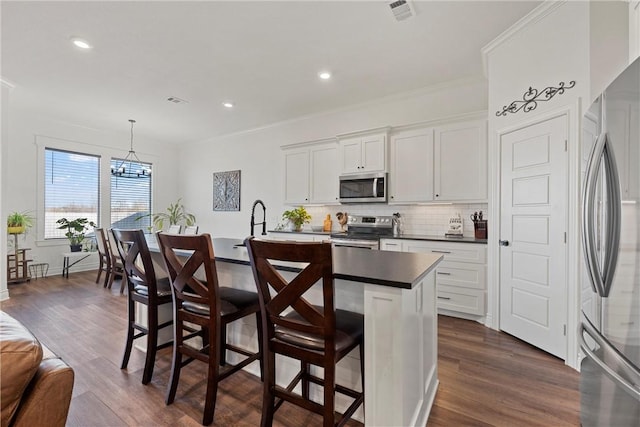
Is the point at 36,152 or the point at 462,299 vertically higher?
the point at 36,152

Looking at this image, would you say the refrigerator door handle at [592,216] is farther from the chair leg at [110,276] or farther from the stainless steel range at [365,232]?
the chair leg at [110,276]

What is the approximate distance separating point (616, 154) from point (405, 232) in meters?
3.18

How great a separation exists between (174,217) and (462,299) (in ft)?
20.4

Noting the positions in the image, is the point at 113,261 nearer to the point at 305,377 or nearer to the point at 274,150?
the point at 274,150

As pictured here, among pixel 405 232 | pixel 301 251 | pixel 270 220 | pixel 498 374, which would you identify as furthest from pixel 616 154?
pixel 270 220

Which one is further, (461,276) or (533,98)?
(461,276)

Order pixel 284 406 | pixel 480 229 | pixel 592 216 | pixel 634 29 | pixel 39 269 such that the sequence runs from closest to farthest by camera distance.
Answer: pixel 592 216 → pixel 284 406 → pixel 634 29 → pixel 480 229 → pixel 39 269

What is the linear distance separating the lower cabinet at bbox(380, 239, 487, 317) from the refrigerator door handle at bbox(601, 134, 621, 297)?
2059mm

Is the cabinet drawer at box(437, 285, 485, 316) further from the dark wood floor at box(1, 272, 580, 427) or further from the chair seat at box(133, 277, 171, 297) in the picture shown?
the chair seat at box(133, 277, 171, 297)

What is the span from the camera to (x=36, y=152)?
5.21 m

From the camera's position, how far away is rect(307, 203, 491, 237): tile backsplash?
3828 millimetres

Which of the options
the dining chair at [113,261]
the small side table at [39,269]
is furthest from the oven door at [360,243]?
the small side table at [39,269]

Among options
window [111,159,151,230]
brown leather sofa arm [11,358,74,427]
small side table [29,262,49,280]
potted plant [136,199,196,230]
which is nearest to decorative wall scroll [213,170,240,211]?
potted plant [136,199,196,230]

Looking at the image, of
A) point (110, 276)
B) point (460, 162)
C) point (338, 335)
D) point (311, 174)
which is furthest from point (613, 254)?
point (110, 276)
